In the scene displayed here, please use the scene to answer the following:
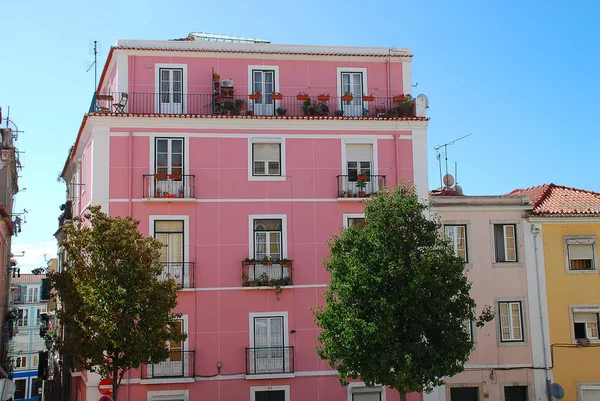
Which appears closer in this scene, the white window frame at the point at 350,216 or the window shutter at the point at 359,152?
the white window frame at the point at 350,216

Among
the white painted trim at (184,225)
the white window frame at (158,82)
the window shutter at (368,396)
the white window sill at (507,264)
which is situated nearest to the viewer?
the white painted trim at (184,225)

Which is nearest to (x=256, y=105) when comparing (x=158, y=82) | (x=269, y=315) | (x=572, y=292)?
(x=158, y=82)

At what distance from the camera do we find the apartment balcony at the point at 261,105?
2560cm

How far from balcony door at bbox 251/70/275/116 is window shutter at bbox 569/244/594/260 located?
12.7m

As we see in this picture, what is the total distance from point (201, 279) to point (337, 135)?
7.26 meters

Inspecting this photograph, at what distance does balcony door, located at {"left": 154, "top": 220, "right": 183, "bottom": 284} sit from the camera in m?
24.6

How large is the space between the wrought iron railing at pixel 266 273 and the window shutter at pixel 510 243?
8538mm

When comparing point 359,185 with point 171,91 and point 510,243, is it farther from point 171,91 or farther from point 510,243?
point 171,91

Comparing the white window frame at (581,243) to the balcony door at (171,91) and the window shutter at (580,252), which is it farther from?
the balcony door at (171,91)

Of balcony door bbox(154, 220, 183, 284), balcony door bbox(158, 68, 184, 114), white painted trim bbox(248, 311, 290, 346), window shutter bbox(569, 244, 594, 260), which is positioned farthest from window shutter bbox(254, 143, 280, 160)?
window shutter bbox(569, 244, 594, 260)

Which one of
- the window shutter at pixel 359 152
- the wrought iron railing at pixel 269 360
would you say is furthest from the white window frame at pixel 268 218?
the window shutter at pixel 359 152

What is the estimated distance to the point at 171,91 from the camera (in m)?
26.0

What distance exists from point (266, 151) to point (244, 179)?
1356mm

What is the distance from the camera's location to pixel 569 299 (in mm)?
26984
